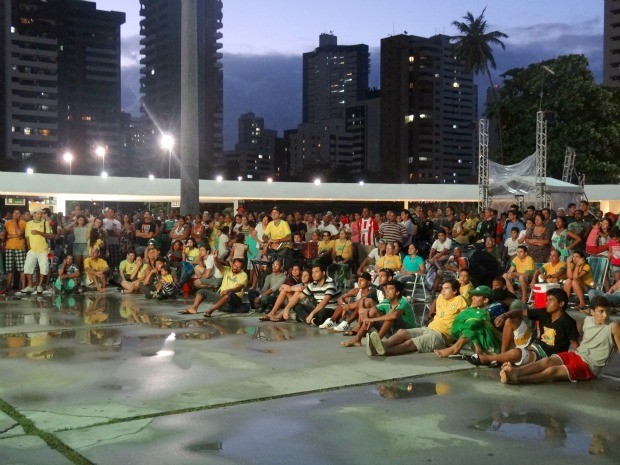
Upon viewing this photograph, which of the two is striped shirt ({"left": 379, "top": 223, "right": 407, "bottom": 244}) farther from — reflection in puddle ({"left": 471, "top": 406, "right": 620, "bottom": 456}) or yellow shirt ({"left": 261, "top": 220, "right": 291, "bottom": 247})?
reflection in puddle ({"left": 471, "top": 406, "right": 620, "bottom": 456})

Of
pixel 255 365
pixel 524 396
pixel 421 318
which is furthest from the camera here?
pixel 421 318

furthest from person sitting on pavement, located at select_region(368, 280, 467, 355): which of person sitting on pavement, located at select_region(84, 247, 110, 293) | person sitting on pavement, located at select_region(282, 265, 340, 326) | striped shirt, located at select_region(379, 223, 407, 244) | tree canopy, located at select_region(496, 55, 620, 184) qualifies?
tree canopy, located at select_region(496, 55, 620, 184)

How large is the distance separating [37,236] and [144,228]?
12.3ft

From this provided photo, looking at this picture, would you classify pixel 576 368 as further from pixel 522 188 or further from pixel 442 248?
pixel 522 188

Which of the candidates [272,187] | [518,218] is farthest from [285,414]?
[272,187]

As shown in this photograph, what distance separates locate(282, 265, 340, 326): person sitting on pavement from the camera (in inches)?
454

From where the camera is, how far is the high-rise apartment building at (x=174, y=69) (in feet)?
489

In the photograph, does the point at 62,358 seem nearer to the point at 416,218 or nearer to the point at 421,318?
the point at 421,318

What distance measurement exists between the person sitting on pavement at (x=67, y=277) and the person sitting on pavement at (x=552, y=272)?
368 inches

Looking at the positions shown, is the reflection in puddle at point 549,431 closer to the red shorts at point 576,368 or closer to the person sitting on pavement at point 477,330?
the red shorts at point 576,368

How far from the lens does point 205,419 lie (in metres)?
6.15

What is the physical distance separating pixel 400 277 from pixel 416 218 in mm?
4834

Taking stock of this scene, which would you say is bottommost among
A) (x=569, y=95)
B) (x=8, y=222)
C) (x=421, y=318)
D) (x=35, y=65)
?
(x=421, y=318)

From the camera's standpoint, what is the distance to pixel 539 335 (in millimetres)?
8234
